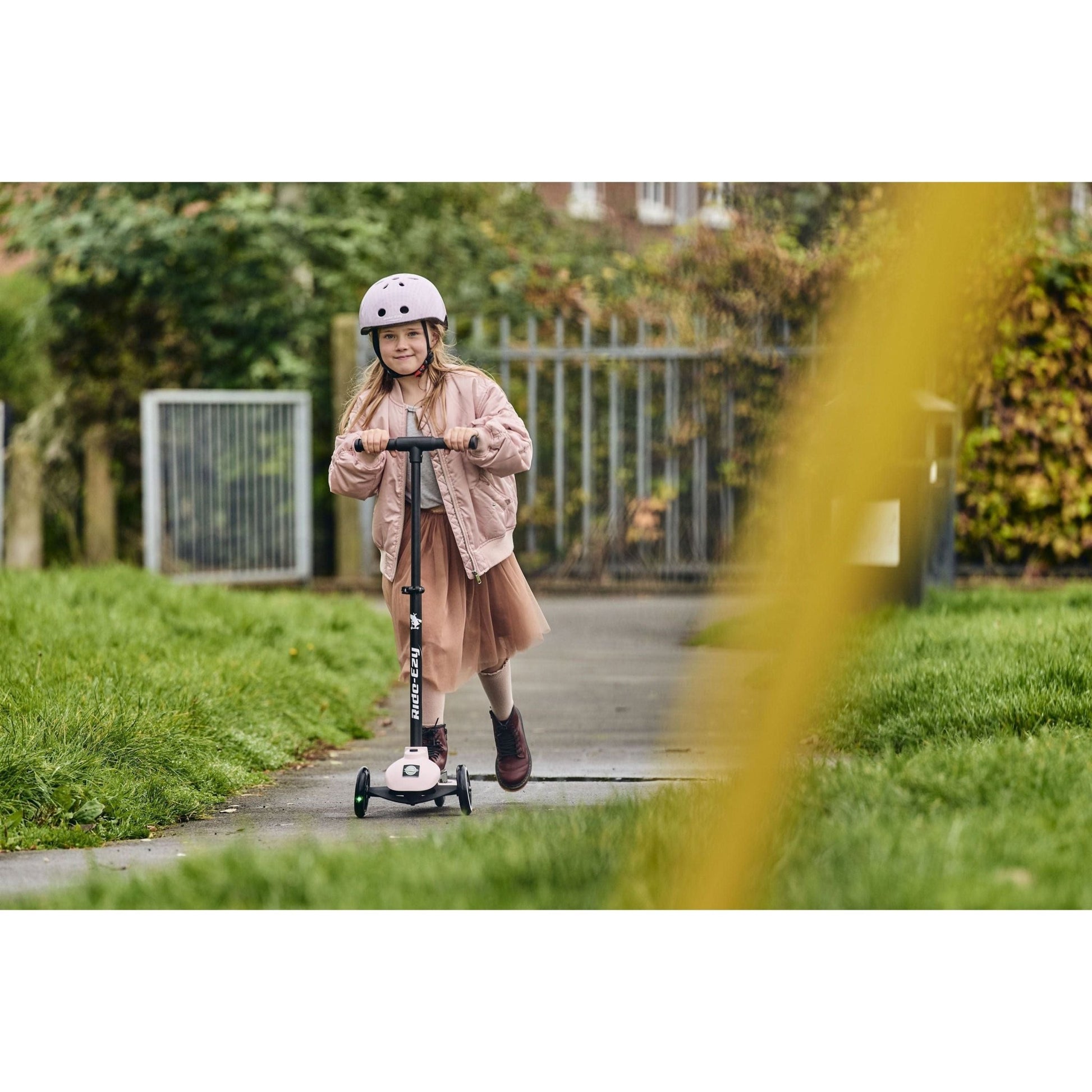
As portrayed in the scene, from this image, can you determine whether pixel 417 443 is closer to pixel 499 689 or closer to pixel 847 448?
pixel 499 689

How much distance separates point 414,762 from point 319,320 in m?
7.96

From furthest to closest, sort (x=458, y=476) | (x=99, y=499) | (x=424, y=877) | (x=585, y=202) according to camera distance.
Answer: (x=585, y=202)
(x=99, y=499)
(x=458, y=476)
(x=424, y=877)

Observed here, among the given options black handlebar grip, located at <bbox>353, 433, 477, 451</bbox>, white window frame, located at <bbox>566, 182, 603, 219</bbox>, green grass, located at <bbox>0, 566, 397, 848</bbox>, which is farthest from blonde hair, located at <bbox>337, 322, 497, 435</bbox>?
white window frame, located at <bbox>566, 182, 603, 219</bbox>

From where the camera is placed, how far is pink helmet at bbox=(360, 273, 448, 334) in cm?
502

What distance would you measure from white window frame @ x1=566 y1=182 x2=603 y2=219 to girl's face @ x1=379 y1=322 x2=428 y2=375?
980 centimetres

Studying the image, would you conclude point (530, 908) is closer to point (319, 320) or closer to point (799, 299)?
point (799, 299)

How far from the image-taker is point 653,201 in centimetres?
2142

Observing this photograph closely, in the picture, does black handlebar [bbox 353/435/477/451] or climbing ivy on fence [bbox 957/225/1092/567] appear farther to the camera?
climbing ivy on fence [bbox 957/225/1092/567]

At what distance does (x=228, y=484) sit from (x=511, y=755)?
658 cm

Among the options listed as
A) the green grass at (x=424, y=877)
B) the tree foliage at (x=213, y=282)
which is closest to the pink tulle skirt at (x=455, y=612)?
the green grass at (x=424, y=877)

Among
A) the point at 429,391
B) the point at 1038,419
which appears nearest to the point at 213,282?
the point at 1038,419

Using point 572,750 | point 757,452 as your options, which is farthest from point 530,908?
point 757,452

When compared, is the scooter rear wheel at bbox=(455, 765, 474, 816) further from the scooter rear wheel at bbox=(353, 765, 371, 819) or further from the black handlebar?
the black handlebar

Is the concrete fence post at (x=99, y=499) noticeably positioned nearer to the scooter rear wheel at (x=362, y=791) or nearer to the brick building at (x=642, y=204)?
the brick building at (x=642, y=204)
